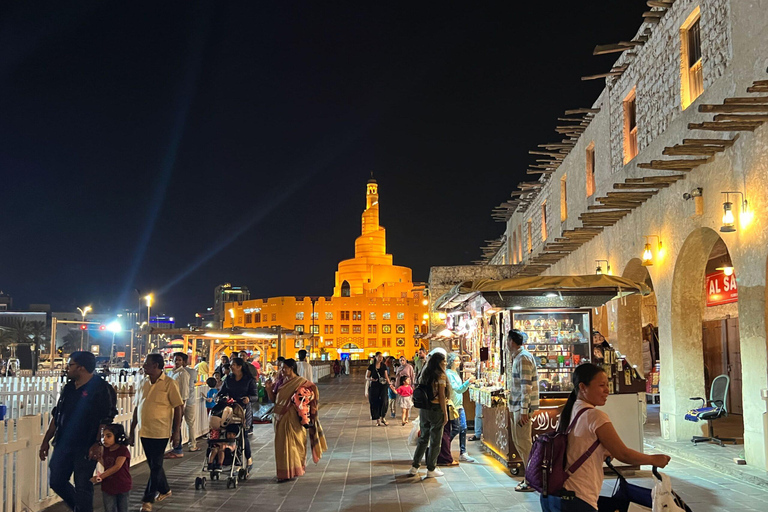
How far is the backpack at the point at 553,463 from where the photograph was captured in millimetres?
4105

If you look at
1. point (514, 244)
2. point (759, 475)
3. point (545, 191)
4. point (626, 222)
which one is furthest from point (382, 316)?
point (759, 475)

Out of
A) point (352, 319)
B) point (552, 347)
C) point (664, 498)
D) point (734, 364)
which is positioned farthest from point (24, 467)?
point (352, 319)

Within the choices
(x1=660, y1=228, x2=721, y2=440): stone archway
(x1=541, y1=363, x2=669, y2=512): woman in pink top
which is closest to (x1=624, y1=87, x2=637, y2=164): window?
(x1=660, y1=228, x2=721, y2=440): stone archway

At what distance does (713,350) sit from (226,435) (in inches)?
523

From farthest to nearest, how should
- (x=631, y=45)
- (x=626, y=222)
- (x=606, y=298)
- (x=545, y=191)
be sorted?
(x=545, y=191), (x=626, y=222), (x=631, y=45), (x=606, y=298)

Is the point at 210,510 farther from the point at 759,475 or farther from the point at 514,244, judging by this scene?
the point at 514,244

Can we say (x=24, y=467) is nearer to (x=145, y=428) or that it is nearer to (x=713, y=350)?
(x=145, y=428)

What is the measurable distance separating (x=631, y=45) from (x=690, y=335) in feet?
18.6

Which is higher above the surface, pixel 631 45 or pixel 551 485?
pixel 631 45

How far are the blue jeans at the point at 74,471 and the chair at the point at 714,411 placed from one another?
9.07 m

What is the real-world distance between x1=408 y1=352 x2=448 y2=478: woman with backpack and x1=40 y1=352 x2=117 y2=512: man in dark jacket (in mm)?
4115

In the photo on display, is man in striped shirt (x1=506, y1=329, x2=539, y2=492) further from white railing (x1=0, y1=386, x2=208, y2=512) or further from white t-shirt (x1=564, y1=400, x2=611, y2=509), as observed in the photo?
white railing (x1=0, y1=386, x2=208, y2=512)

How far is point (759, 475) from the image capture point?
8.42 metres

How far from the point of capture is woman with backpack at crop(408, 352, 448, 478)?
888 cm
